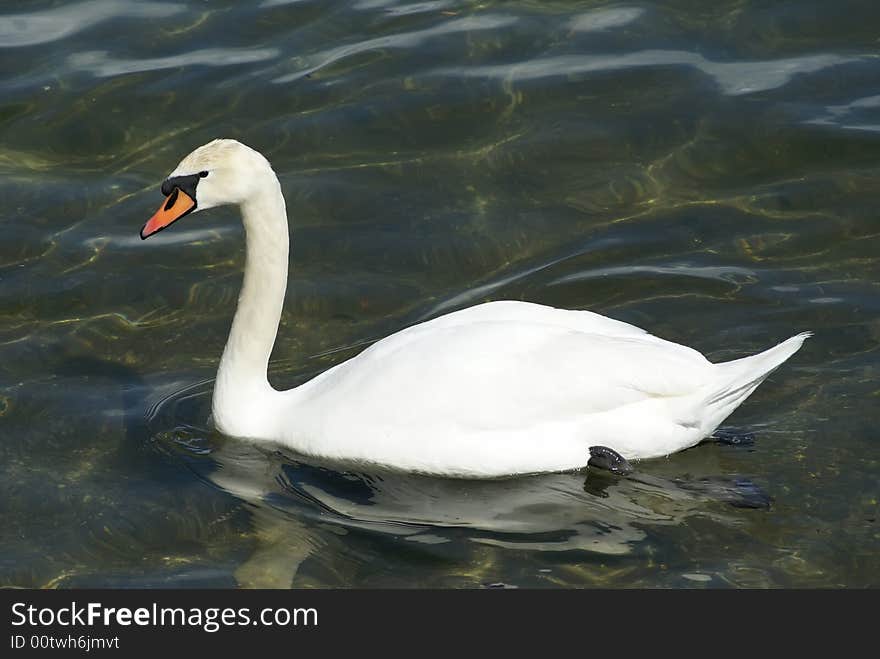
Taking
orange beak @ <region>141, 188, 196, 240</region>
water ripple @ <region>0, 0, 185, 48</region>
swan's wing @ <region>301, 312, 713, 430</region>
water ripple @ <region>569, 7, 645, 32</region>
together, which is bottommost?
swan's wing @ <region>301, 312, 713, 430</region>

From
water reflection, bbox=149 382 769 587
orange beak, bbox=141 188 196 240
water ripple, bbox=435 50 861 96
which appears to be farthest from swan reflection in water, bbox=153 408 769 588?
water ripple, bbox=435 50 861 96

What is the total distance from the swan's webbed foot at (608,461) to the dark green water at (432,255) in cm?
10

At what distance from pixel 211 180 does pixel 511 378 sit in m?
1.73

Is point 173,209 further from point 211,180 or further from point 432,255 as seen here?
point 432,255

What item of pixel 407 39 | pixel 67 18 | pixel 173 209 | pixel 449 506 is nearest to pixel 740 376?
pixel 449 506

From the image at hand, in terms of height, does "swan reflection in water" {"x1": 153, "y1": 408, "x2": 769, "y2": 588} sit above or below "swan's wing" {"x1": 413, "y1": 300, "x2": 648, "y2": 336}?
below

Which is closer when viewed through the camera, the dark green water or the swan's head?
the dark green water

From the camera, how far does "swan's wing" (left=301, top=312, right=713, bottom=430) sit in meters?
6.92

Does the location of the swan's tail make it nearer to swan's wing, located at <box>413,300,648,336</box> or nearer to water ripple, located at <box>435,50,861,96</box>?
swan's wing, located at <box>413,300,648,336</box>

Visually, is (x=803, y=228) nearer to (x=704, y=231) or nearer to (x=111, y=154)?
(x=704, y=231)

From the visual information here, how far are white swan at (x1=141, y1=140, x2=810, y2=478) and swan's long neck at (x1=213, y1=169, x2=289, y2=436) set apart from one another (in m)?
0.23

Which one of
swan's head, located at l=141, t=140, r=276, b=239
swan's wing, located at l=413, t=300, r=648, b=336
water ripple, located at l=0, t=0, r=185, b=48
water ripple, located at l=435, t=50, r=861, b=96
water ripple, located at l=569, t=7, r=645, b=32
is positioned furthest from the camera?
water ripple, located at l=0, t=0, r=185, b=48

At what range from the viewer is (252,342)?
752cm
